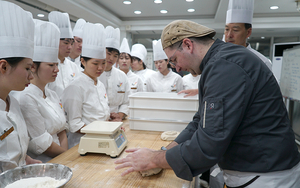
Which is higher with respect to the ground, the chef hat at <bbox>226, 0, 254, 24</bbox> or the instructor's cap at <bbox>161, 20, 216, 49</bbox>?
the chef hat at <bbox>226, 0, 254, 24</bbox>

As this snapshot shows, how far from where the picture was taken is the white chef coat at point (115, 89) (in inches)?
115

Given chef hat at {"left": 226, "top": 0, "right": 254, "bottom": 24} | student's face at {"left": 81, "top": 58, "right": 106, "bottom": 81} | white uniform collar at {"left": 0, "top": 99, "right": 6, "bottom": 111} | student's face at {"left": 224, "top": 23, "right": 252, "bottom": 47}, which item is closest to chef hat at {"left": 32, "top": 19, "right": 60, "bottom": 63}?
student's face at {"left": 81, "top": 58, "right": 106, "bottom": 81}

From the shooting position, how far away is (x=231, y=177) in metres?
1.02

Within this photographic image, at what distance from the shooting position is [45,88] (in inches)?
68.4

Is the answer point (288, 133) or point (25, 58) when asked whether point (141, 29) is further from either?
point (288, 133)

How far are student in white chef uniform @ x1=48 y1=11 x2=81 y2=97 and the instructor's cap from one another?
76.9 inches

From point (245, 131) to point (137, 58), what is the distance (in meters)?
4.45

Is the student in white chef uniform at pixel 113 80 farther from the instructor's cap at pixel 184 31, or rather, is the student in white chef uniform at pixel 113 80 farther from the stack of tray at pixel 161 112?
the instructor's cap at pixel 184 31

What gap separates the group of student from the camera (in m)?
1.14

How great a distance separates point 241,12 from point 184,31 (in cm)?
177

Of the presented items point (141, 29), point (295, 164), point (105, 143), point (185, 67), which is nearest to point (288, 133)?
point (295, 164)

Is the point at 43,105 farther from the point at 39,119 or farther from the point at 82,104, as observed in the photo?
the point at 82,104

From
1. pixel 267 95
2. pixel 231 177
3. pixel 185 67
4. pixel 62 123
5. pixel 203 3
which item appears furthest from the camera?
pixel 203 3

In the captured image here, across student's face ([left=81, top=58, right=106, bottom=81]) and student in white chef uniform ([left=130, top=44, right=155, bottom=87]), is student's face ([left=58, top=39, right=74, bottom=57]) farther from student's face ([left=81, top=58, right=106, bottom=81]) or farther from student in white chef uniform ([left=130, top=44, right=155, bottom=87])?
student in white chef uniform ([left=130, top=44, right=155, bottom=87])
